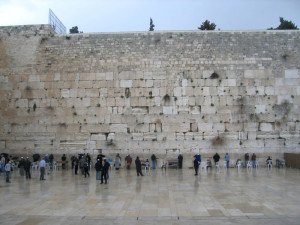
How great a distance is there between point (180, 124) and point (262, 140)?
4425mm

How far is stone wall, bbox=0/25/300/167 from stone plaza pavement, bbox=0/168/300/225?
4502 millimetres

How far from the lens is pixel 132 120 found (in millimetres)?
17562

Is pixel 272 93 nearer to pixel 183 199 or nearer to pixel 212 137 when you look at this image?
pixel 212 137

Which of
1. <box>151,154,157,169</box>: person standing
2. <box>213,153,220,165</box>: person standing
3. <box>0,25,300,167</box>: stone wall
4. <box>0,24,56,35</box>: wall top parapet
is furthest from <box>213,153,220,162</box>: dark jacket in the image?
<box>0,24,56,35</box>: wall top parapet

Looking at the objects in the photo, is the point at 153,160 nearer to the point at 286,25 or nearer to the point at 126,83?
the point at 126,83

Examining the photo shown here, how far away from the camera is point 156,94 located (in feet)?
58.0

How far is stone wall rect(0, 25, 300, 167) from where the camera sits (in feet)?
57.1

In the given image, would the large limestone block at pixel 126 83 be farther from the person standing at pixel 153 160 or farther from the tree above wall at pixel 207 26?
the tree above wall at pixel 207 26

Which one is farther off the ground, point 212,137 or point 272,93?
point 272,93

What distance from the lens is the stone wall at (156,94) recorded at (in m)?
17.4

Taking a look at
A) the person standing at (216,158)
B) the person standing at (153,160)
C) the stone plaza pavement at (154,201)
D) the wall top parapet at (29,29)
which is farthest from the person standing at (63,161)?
the person standing at (216,158)

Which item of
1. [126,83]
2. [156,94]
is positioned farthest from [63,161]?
[156,94]

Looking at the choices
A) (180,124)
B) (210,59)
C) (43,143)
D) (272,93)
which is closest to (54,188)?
(43,143)

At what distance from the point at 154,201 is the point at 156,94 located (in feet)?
31.2
